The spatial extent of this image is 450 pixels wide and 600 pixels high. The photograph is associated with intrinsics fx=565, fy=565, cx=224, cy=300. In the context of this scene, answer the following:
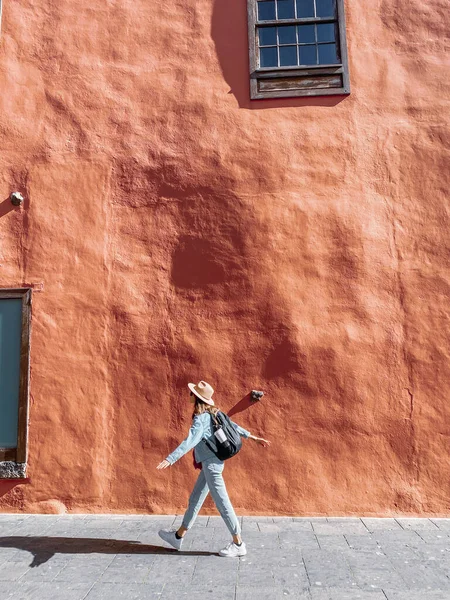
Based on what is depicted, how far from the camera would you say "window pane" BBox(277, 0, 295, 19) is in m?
7.87

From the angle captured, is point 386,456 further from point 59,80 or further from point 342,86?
point 59,80

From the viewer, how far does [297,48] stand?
7.79 metres

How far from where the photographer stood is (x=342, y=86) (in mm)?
7453

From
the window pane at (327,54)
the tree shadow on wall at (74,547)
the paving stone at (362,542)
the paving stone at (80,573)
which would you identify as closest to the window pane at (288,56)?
the window pane at (327,54)

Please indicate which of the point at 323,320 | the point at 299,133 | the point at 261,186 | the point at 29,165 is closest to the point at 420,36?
the point at 299,133

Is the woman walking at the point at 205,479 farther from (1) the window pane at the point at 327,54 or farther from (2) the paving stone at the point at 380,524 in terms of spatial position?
(1) the window pane at the point at 327,54

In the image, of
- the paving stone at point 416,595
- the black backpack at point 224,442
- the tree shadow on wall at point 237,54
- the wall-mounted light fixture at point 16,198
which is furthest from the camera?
the tree shadow on wall at point 237,54

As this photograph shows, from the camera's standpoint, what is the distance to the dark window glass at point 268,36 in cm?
781

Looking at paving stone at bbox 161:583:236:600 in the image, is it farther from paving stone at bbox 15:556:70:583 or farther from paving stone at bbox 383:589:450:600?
paving stone at bbox 383:589:450:600

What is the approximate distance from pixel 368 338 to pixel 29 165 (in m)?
4.93

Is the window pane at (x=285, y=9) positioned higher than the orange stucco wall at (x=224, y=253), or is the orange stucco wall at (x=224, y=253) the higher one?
the window pane at (x=285, y=9)

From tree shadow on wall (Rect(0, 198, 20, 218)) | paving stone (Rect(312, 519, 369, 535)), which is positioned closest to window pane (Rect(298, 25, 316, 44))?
tree shadow on wall (Rect(0, 198, 20, 218))

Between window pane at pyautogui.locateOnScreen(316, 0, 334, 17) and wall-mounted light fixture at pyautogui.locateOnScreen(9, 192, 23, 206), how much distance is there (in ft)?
15.6

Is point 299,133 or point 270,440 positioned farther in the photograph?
point 299,133
